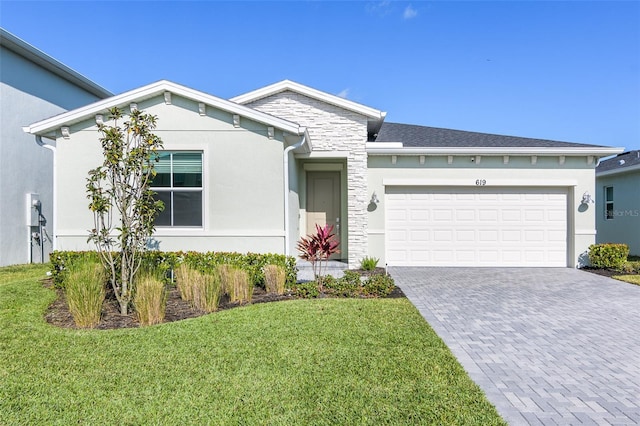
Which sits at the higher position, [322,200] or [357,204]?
[322,200]

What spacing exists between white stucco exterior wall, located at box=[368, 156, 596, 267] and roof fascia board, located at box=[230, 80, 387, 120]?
1.41 meters

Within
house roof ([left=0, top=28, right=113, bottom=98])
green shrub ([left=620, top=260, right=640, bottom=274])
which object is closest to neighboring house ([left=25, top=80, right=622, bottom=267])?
green shrub ([left=620, top=260, right=640, bottom=274])

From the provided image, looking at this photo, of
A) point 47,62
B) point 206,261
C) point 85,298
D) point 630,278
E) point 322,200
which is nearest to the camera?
point 85,298

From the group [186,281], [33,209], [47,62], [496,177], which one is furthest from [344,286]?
[47,62]

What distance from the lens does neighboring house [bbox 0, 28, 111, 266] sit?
12141 millimetres

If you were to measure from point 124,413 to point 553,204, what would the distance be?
41.2 feet

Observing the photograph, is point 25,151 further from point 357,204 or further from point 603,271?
point 603,271

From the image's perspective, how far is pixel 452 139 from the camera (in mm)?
12844

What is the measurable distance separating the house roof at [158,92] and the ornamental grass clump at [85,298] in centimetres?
451

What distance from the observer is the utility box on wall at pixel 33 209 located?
13039 millimetres

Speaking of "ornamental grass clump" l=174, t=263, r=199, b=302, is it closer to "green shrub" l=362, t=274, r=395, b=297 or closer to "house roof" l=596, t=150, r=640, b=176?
"green shrub" l=362, t=274, r=395, b=297

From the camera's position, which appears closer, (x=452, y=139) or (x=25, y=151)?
(x=452, y=139)

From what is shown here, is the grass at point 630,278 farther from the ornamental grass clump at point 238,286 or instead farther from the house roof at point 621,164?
the ornamental grass clump at point 238,286

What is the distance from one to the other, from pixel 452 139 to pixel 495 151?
5.48 feet
